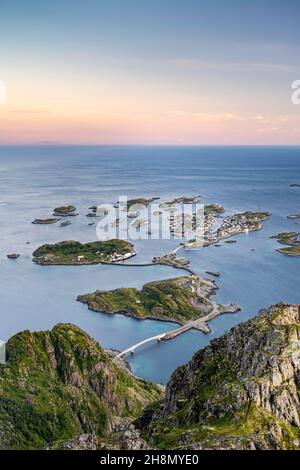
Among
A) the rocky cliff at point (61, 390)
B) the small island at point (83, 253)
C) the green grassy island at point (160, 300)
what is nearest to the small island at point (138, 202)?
the small island at point (83, 253)

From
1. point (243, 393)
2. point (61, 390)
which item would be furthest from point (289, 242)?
point (243, 393)

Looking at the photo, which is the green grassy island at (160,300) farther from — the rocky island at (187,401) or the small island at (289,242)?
the small island at (289,242)

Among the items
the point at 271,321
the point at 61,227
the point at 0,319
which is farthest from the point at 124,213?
the point at 271,321

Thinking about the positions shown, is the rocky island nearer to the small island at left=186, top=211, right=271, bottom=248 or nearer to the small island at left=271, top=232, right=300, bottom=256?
the small island at left=271, top=232, right=300, bottom=256

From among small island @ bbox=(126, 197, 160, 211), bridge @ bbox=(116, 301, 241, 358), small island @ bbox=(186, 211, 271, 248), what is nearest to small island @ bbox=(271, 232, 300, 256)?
small island @ bbox=(186, 211, 271, 248)

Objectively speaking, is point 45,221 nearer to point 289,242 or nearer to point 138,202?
point 138,202
